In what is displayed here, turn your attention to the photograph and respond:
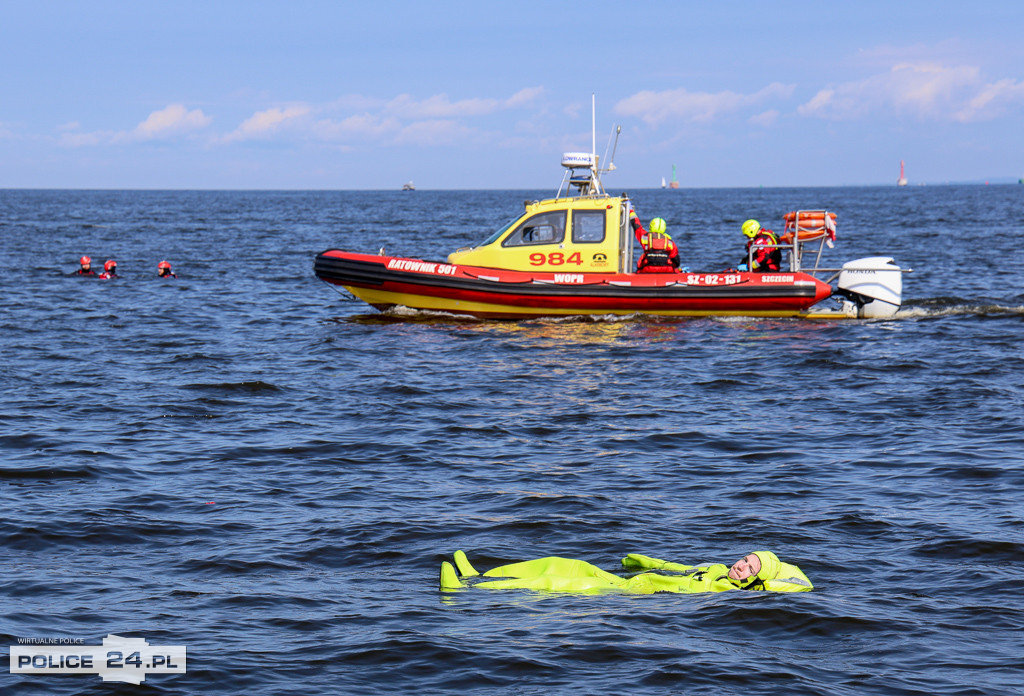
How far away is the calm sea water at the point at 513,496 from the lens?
18.2ft

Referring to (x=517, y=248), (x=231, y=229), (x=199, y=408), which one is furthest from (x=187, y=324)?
(x=231, y=229)

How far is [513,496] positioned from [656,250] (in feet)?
30.0

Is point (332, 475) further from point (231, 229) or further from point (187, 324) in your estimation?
point (231, 229)

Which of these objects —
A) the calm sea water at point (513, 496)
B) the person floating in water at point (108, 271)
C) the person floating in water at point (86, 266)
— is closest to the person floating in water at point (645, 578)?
the calm sea water at point (513, 496)

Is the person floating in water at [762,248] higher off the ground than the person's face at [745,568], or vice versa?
the person floating in water at [762,248]

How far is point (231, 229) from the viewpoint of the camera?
54.2 m

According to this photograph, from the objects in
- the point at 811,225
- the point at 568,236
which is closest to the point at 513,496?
the point at 568,236

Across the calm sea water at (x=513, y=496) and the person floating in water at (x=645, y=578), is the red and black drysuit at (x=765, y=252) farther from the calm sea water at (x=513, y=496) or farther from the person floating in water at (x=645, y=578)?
the person floating in water at (x=645, y=578)

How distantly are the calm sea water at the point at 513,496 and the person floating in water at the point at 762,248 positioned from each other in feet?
3.77

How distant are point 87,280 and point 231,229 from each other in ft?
97.8

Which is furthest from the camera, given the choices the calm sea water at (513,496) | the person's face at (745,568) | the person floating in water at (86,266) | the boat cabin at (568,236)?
the person floating in water at (86,266)

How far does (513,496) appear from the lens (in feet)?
27.3

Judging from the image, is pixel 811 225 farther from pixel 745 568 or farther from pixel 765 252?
pixel 745 568

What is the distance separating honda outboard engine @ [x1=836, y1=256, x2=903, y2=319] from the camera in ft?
55.4
